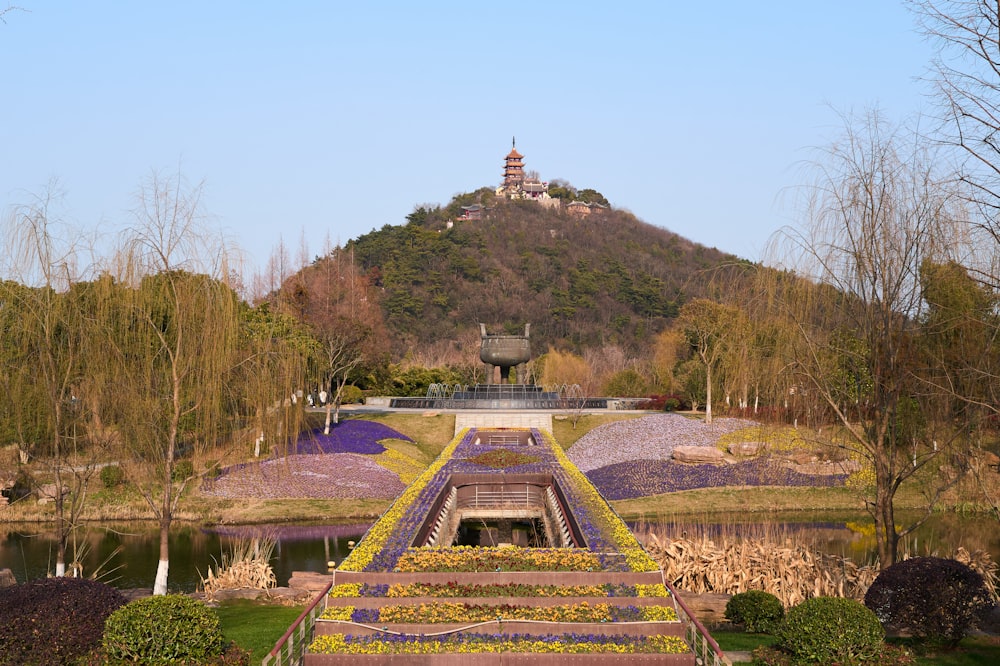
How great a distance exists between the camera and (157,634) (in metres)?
10.5

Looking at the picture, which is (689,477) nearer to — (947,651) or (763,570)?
(763,570)

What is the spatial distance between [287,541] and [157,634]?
15.2 m

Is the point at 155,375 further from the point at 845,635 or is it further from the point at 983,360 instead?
the point at 983,360

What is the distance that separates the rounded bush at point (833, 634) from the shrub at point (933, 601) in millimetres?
2947

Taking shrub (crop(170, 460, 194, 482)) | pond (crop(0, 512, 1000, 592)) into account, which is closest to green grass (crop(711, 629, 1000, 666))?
pond (crop(0, 512, 1000, 592))

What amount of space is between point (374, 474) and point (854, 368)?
21.1 metres

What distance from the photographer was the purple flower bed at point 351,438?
36.5 metres

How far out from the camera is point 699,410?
45812mm

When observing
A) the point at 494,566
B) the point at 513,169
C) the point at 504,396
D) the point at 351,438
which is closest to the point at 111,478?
the point at 351,438

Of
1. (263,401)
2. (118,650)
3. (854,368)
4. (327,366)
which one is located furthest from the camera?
(327,366)

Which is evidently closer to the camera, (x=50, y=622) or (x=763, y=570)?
(x=50, y=622)

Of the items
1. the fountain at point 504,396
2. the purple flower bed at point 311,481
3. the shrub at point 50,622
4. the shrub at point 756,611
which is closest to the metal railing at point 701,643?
the shrub at point 756,611

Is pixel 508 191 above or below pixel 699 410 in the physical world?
above

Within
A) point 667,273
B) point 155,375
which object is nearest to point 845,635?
point 155,375
